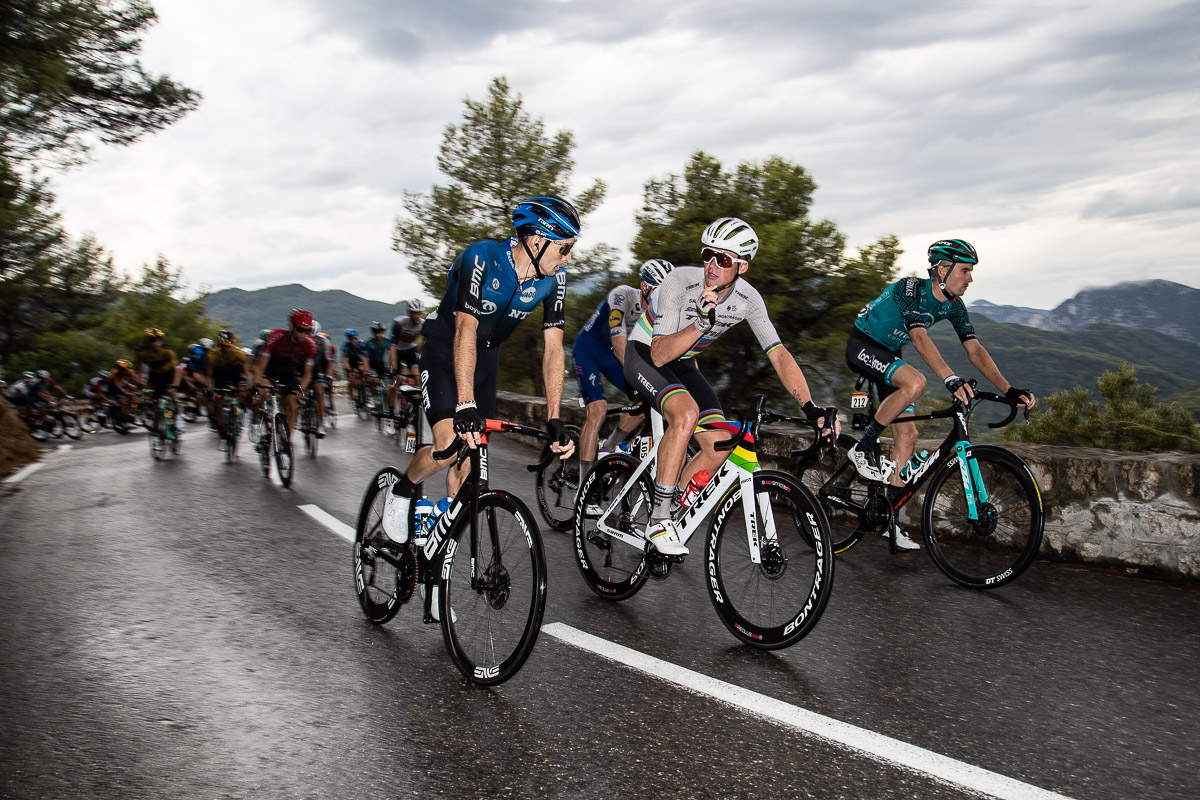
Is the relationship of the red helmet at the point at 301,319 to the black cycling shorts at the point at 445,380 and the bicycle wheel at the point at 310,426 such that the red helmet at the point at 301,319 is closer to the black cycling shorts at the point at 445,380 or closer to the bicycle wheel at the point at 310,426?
the bicycle wheel at the point at 310,426

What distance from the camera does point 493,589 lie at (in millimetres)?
3820

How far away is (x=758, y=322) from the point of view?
4.99 meters

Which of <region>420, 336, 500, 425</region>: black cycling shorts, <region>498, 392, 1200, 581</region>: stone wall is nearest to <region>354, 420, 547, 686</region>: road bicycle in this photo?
<region>420, 336, 500, 425</region>: black cycling shorts

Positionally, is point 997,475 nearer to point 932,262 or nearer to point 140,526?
point 932,262

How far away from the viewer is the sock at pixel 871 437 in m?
6.33

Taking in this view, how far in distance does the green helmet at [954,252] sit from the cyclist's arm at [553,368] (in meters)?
3.22

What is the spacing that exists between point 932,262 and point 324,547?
17.0ft

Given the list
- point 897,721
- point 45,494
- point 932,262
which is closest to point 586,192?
point 45,494

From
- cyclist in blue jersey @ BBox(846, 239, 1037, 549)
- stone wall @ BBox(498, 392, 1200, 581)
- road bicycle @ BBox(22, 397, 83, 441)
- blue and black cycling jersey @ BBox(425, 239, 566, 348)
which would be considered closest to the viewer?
blue and black cycling jersey @ BBox(425, 239, 566, 348)

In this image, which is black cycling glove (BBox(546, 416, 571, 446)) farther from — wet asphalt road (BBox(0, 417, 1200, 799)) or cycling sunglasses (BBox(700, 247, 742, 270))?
cycling sunglasses (BBox(700, 247, 742, 270))

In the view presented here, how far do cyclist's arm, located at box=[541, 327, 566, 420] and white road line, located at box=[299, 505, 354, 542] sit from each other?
3059 millimetres

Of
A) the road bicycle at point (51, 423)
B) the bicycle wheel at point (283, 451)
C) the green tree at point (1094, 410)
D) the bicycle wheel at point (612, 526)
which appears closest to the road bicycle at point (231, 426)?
the bicycle wheel at point (283, 451)

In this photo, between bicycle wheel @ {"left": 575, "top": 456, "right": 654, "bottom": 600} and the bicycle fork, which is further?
the bicycle fork

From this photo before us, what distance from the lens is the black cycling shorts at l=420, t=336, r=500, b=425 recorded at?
444cm
